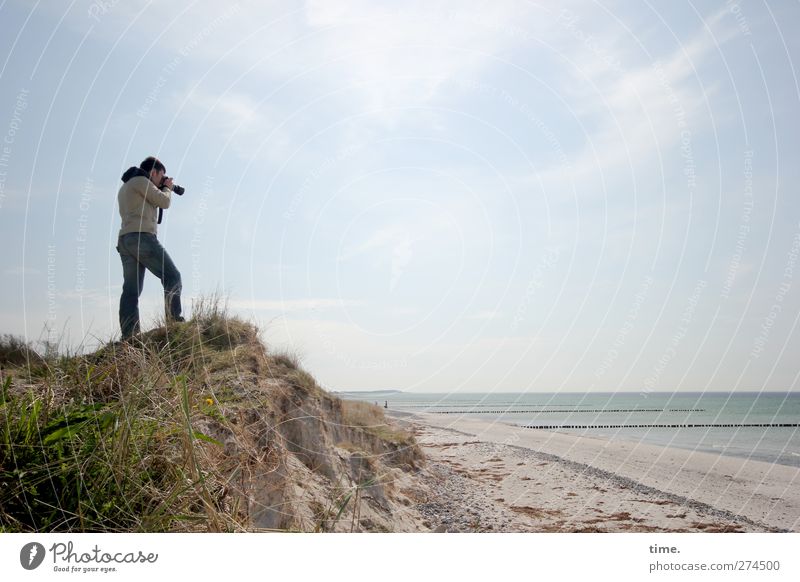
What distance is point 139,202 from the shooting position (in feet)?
26.2

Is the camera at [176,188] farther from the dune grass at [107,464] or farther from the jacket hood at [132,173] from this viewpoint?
the dune grass at [107,464]

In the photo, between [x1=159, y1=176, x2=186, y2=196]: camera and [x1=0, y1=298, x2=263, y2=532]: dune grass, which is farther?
[x1=159, y1=176, x2=186, y2=196]: camera

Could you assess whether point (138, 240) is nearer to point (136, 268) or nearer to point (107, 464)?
point (136, 268)

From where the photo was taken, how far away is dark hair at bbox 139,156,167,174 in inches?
323

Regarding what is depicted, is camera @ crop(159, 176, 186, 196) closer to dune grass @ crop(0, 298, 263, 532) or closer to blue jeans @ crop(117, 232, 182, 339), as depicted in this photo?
blue jeans @ crop(117, 232, 182, 339)

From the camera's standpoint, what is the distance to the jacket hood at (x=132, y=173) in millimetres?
8148

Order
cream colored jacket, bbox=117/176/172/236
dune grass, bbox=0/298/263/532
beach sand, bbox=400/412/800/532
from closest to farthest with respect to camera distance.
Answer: dune grass, bbox=0/298/263/532, cream colored jacket, bbox=117/176/172/236, beach sand, bbox=400/412/800/532

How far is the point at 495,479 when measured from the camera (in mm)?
14047

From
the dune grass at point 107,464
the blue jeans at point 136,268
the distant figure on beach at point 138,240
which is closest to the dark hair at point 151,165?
the distant figure on beach at point 138,240

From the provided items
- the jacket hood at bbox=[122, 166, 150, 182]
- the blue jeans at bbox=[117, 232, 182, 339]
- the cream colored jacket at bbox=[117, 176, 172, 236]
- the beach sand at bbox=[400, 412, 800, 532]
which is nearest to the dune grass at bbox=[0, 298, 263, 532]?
the blue jeans at bbox=[117, 232, 182, 339]
